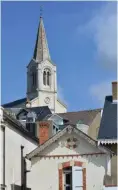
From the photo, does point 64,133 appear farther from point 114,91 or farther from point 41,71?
point 41,71

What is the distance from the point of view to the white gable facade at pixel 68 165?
3512cm

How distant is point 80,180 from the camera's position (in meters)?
35.3

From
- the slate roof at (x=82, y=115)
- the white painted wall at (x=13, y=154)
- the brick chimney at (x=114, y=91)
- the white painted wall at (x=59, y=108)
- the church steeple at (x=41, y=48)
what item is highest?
the church steeple at (x=41, y=48)

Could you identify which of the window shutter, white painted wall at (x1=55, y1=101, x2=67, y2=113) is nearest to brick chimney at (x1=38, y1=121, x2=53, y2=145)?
the window shutter

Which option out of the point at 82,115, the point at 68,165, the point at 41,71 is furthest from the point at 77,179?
the point at 41,71

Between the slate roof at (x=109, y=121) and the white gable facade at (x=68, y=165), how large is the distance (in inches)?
111

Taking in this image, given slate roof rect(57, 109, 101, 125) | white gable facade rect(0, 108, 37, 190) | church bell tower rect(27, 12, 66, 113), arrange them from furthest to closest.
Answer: church bell tower rect(27, 12, 66, 113), slate roof rect(57, 109, 101, 125), white gable facade rect(0, 108, 37, 190)

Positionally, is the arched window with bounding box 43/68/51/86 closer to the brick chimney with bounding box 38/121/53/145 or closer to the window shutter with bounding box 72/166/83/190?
the brick chimney with bounding box 38/121/53/145

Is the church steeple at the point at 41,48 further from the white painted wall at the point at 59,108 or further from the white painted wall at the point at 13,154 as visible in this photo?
the white painted wall at the point at 13,154

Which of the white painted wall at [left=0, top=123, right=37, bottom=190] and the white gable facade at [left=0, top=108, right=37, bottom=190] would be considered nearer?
the white gable facade at [left=0, top=108, right=37, bottom=190]

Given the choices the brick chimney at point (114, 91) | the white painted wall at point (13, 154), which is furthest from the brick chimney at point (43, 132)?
the brick chimney at point (114, 91)

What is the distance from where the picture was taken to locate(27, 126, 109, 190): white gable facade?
3512cm

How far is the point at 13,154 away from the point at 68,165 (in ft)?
9.94

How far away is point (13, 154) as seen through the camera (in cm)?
3516
